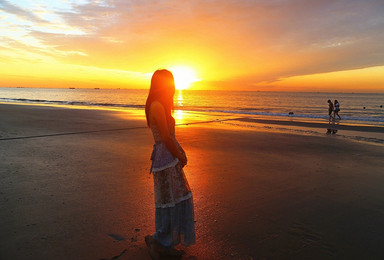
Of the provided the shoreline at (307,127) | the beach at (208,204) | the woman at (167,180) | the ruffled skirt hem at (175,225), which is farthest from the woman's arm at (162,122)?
the shoreline at (307,127)

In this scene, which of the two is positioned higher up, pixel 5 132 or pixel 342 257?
pixel 5 132

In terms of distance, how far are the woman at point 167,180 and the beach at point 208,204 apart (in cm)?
26

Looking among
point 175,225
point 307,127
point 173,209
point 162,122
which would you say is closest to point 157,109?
point 162,122

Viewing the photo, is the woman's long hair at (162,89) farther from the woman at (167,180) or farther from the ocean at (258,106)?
the ocean at (258,106)

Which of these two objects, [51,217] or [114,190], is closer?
[51,217]

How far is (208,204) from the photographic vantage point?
4355mm

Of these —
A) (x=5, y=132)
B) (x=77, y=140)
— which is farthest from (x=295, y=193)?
(x=5, y=132)

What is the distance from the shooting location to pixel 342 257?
9.83 ft

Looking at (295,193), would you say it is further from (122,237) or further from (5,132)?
(5,132)

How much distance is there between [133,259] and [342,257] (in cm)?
254

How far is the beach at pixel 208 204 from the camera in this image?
3.11 meters

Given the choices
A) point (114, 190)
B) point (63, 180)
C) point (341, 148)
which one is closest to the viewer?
point (114, 190)

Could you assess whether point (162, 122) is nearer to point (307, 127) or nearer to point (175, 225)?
point (175, 225)

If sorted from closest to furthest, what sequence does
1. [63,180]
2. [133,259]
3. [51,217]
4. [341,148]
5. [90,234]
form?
[133,259]
[90,234]
[51,217]
[63,180]
[341,148]
